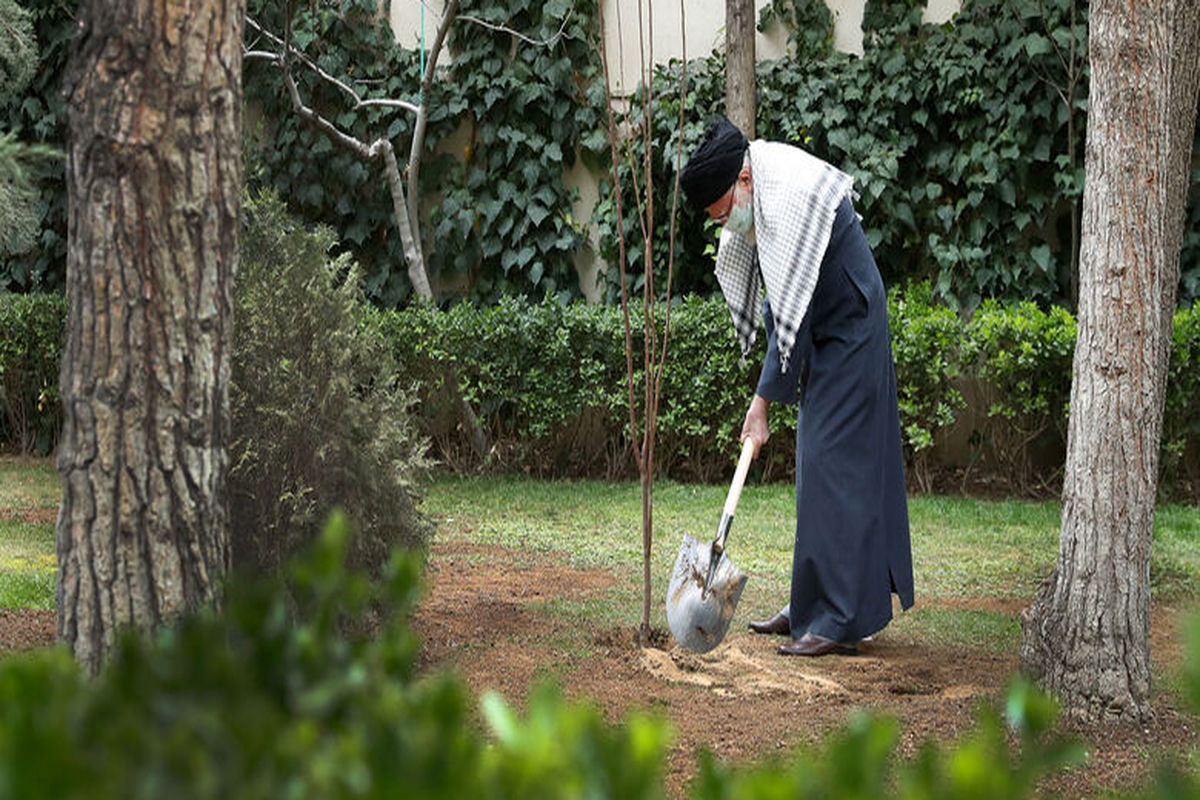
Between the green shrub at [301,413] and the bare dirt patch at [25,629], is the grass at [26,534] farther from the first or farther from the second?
the green shrub at [301,413]

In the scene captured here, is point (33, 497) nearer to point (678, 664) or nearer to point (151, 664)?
point (678, 664)

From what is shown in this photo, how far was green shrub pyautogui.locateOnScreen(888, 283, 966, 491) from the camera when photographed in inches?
309

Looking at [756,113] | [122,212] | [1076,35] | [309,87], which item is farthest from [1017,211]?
[122,212]

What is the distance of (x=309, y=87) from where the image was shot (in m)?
10.2

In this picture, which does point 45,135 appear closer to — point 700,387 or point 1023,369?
point 700,387

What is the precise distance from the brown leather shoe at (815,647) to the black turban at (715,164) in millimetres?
1531

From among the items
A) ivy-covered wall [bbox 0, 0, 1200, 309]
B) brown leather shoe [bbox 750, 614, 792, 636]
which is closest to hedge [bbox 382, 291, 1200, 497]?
ivy-covered wall [bbox 0, 0, 1200, 309]

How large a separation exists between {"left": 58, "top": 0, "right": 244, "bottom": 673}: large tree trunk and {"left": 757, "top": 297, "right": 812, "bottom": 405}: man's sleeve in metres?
2.60

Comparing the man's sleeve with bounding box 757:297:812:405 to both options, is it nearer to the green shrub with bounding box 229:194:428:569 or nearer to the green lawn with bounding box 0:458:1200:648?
the green lawn with bounding box 0:458:1200:648

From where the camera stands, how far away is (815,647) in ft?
14.8

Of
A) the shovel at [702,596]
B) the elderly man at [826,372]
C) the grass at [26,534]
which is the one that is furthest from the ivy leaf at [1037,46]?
the grass at [26,534]

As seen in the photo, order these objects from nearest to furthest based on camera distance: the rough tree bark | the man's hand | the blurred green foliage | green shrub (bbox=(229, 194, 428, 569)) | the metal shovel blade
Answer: green shrub (bbox=(229, 194, 428, 569)) → the metal shovel blade → the man's hand → the rough tree bark → the blurred green foliage

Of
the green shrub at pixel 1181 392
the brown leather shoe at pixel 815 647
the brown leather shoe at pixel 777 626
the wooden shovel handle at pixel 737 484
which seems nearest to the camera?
the wooden shovel handle at pixel 737 484

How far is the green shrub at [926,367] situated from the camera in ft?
25.7
